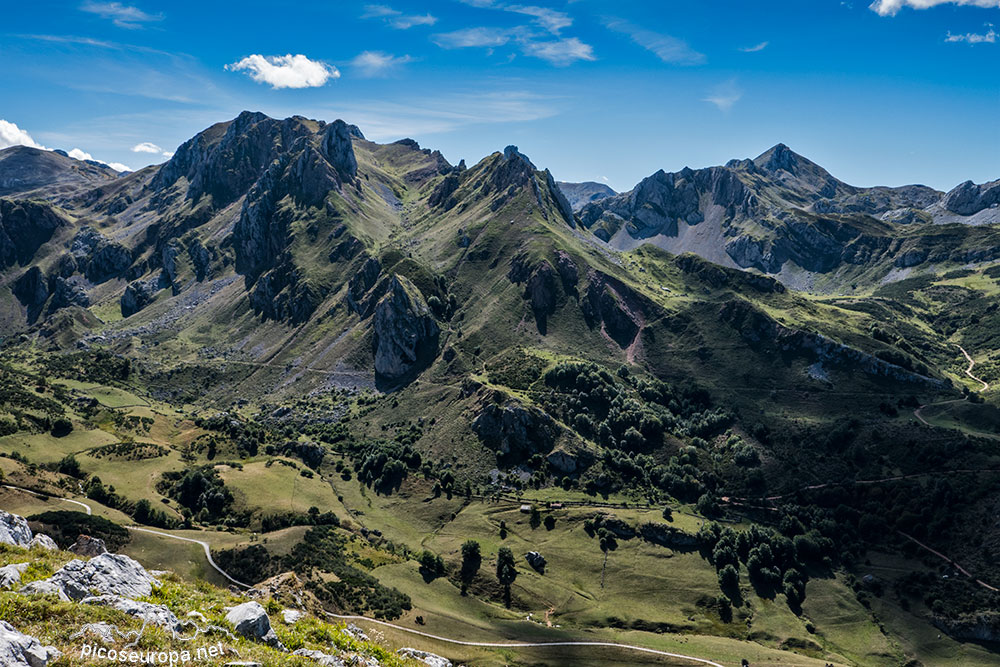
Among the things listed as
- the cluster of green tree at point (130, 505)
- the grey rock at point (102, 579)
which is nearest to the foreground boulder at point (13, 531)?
the grey rock at point (102, 579)

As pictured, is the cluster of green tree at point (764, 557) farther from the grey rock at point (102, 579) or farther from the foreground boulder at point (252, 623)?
the grey rock at point (102, 579)

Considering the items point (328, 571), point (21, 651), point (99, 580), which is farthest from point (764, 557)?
point (21, 651)

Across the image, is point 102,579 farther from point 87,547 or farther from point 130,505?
point 130,505

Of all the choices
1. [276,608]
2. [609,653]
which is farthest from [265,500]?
[276,608]

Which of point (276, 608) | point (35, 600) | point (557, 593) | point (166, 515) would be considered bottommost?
point (557, 593)

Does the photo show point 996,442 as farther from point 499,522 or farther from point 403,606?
point 403,606

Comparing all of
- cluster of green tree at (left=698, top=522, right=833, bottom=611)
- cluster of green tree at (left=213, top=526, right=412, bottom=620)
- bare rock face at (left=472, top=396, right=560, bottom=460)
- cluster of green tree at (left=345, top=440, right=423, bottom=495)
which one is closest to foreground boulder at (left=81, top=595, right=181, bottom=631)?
cluster of green tree at (left=213, top=526, right=412, bottom=620)

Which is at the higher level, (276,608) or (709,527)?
(276,608)
